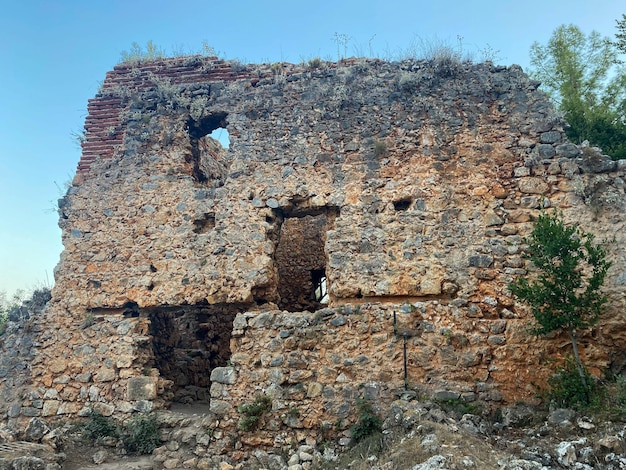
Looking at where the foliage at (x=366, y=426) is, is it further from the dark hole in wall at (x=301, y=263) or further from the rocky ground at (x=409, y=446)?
the dark hole in wall at (x=301, y=263)

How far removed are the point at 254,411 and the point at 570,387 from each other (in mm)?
3624

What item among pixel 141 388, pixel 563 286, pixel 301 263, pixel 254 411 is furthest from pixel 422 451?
pixel 301 263

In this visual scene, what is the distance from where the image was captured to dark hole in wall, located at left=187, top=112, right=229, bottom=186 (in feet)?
25.8

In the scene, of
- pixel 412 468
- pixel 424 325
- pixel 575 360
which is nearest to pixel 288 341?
pixel 424 325

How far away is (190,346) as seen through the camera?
8867 millimetres

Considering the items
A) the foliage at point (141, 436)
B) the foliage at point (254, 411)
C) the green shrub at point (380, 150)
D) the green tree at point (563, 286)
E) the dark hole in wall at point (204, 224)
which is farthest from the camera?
the dark hole in wall at point (204, 224)

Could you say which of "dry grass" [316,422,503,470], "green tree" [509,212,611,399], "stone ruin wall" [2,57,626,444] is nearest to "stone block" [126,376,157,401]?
"stone ruin wall" [2,57,626,444]

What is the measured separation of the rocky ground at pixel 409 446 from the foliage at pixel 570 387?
178mm

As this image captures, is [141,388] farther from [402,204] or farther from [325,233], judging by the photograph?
[402,204]

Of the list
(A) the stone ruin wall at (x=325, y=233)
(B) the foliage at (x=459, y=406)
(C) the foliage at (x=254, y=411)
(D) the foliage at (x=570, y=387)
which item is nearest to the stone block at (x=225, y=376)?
(A) the stone ruin wall at (x=325, y=233)

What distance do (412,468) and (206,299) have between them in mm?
3673

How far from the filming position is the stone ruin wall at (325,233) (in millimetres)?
5926

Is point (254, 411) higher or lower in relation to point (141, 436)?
higher

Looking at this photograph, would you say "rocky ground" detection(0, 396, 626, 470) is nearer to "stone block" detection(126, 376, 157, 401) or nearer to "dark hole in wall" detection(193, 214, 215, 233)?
"stone block" detection(126, 376, 157, 401)
